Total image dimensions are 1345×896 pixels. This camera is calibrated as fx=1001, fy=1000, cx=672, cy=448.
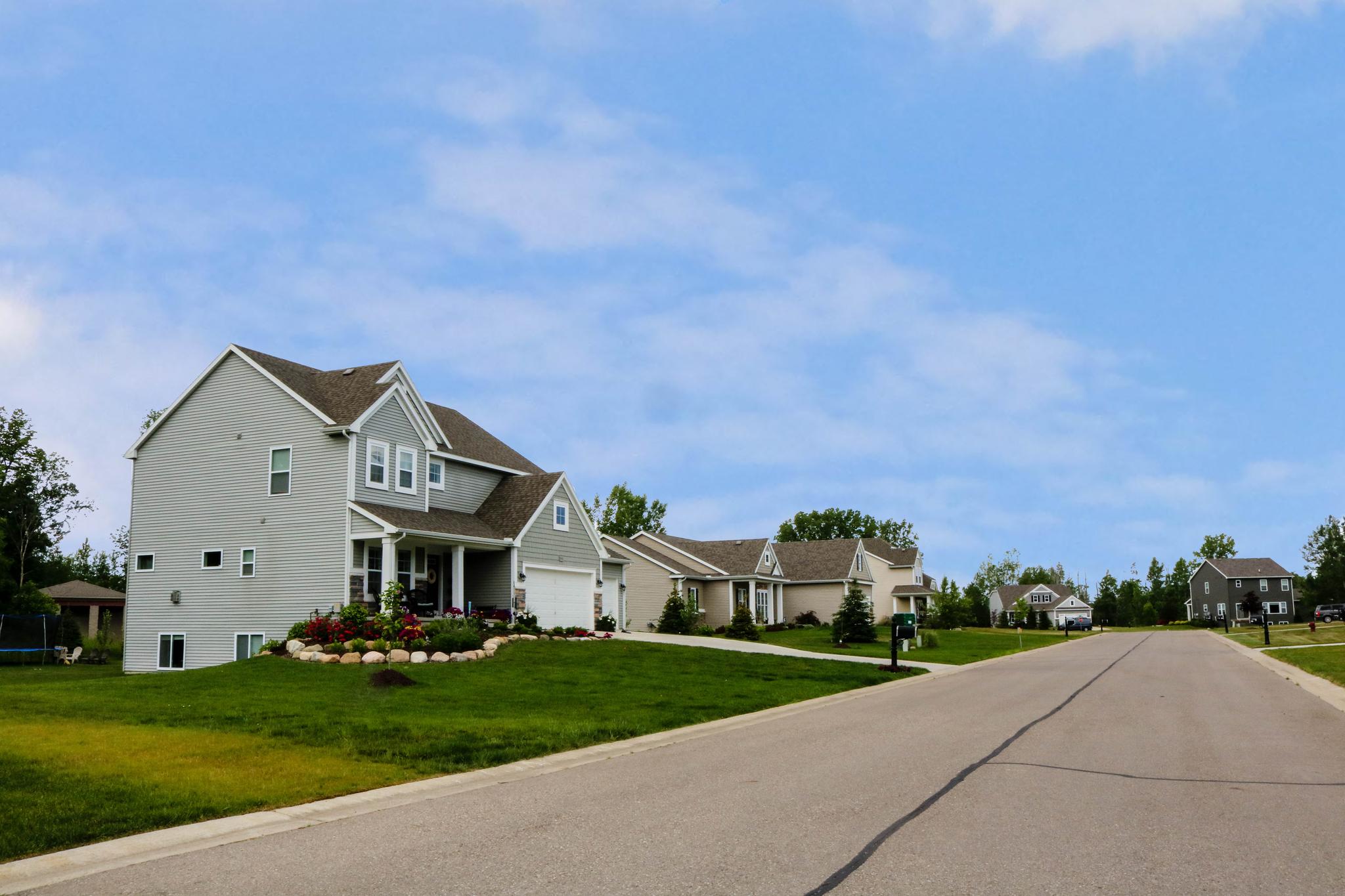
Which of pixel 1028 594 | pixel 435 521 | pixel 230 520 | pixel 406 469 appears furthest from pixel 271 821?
pixel 1028 594

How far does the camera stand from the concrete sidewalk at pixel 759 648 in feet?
99.6

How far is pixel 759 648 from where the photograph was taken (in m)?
35.4

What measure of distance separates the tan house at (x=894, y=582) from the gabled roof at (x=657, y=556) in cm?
2446

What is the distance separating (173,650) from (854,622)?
80.6 feet

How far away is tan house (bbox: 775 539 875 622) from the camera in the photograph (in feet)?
214

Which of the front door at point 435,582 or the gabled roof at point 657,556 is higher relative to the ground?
the gabled roof at point 657,556

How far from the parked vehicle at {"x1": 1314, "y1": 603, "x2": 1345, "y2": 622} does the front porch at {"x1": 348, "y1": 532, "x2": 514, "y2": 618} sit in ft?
254

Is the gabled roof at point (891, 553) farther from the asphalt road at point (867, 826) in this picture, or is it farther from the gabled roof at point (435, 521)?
the asphalt road at point (867, 826)

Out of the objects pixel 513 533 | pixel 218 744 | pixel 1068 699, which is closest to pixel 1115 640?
pixel 513 533

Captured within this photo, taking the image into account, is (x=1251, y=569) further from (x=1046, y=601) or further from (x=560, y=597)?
(x=560, y=597)

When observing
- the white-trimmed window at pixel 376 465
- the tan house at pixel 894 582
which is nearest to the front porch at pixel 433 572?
the white-trimmed window at pixel 376 465

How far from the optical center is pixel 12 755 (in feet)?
35.1

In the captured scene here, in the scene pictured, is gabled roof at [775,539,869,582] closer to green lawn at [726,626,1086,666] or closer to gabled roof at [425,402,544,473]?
green lawn at [726,626,1086,666]

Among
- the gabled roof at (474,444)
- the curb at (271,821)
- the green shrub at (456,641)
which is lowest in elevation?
the curb at (271,821)
